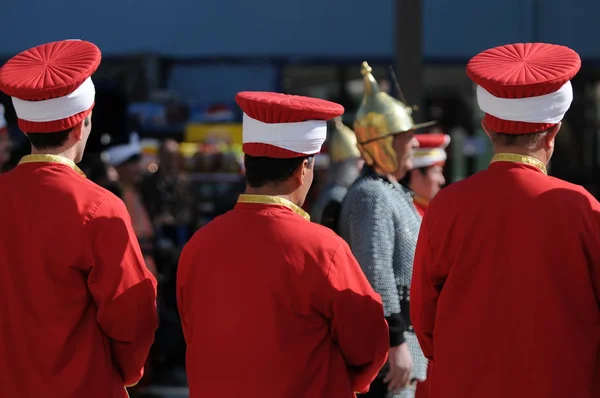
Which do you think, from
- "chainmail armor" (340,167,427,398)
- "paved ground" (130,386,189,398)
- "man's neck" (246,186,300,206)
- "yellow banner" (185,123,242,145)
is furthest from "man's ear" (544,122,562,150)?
"yellow banner" (185,123,242,145)

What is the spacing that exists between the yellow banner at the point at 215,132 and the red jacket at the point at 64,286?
24.0 ft

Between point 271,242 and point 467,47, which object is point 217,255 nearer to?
point 271,242

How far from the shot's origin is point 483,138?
11805 mm

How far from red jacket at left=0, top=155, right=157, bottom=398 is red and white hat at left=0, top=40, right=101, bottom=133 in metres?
0.14

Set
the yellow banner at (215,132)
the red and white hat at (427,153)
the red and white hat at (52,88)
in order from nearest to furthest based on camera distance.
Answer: the red and white hat at (52,88)
the red and white hat at (427,153)
the yellow banner at (215,132)

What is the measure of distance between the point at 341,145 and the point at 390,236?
3360 mm

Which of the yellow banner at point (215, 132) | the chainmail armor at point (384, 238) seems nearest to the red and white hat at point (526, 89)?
the chainmail armor at point (384, 238)

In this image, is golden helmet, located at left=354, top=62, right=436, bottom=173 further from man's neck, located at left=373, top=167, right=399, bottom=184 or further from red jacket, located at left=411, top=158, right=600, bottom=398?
red jacket, located at left=411, top=158, right=600, bottom=398

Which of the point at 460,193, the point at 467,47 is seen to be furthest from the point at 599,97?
the point at 460,193

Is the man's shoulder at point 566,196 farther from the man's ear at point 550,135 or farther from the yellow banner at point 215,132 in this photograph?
the yellow banner at point 215,132

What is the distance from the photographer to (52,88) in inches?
129

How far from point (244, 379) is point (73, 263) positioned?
2.09 ft

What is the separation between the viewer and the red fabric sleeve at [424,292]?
3346 mm

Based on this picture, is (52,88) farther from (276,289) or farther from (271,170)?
(276,289)
